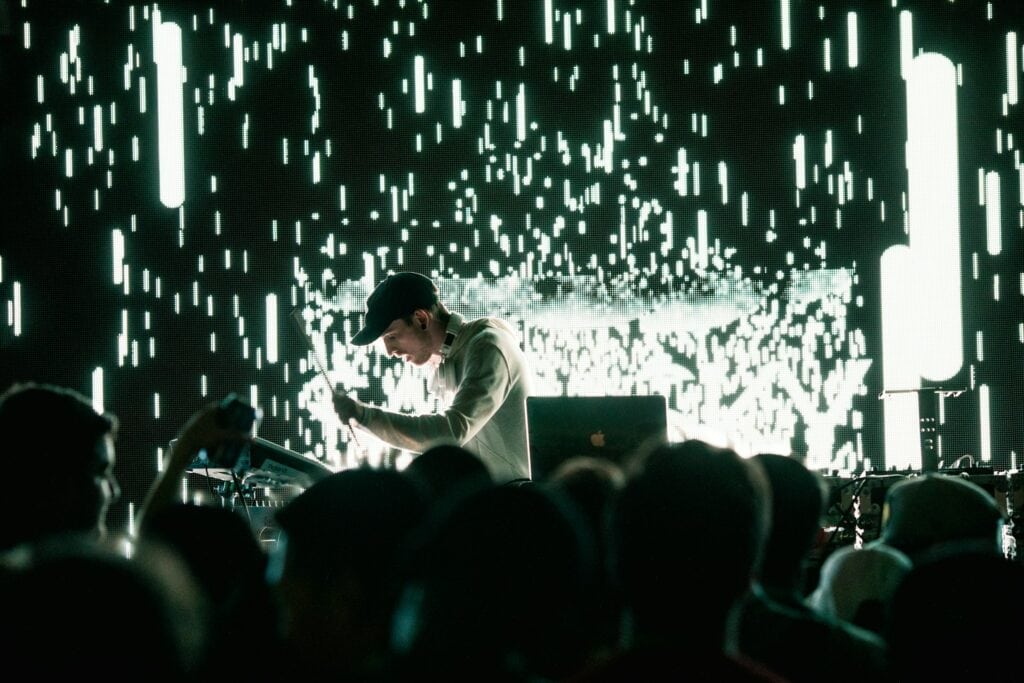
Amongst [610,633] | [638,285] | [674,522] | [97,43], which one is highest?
[97,43]

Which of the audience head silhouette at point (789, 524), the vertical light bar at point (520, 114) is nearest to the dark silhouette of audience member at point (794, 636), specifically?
the audience head silhouette at point (789, 524)

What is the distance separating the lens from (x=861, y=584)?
48.8 inches

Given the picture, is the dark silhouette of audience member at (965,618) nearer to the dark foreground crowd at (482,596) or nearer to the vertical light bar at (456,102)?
the dark foreground crowd at (482,596)

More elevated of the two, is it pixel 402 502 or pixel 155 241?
pixel 155 241

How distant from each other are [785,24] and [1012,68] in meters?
1.39

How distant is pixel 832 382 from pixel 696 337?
810 mm

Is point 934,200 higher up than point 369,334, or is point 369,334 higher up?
point 934,200

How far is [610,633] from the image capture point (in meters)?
0.96

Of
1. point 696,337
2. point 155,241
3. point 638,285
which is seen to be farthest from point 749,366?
point 155,241

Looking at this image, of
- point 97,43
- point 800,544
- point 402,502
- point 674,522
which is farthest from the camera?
point 97,43

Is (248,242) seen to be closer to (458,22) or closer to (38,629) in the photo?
(458,22)

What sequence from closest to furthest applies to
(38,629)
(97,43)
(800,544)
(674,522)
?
(38,629) < (674,522) < (800,544) < (97,43)

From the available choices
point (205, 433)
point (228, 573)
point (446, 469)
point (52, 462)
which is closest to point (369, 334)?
point (205, 433)

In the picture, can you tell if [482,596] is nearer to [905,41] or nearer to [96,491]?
[96,491]
